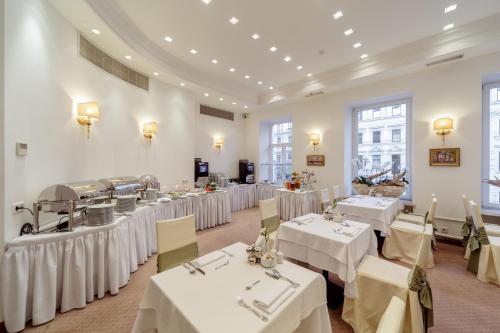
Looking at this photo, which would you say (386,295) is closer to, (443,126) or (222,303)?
(222,303)

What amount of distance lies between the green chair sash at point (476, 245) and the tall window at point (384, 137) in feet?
6.83

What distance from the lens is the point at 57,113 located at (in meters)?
2.79

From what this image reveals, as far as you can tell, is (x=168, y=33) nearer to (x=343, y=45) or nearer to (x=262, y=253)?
(x=343, y=45)

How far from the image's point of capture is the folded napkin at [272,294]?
45.6 inches

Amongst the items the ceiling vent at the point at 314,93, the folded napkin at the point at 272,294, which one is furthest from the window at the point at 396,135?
the folded napkin at the point at 272,294

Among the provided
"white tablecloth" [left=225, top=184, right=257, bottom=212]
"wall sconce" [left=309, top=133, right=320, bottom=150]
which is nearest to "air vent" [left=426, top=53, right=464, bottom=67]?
"wall sconce" [left=309, top=133, right=320, bottom=150]

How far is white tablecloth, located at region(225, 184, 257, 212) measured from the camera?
635 cm

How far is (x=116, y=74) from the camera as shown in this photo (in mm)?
3895

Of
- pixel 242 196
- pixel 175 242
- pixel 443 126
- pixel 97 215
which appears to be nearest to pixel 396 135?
pixel 443 126

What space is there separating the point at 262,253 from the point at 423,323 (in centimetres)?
148

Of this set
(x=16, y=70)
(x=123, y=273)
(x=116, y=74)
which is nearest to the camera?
(x=16, y=70)

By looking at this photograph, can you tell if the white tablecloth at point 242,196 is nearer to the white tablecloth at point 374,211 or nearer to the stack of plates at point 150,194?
the stack of plates at point 150,194

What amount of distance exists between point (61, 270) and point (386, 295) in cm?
328

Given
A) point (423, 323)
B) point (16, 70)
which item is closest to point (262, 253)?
point (423, 323)
